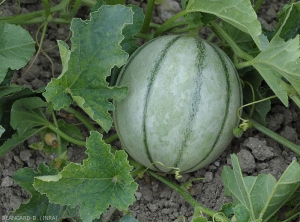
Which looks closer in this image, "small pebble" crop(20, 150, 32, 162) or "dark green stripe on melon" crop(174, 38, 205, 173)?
"dark green stripe on melon" crop(174, 38, 205, 173)

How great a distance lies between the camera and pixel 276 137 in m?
2.07

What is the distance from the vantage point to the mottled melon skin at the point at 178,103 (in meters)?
1.84

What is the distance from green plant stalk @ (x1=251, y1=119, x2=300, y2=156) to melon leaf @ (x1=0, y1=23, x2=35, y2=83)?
34.2 inches

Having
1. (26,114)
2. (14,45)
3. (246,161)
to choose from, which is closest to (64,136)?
(26,114)

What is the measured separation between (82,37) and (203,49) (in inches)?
16.4

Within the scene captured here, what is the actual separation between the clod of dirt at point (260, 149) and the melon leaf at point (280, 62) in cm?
29

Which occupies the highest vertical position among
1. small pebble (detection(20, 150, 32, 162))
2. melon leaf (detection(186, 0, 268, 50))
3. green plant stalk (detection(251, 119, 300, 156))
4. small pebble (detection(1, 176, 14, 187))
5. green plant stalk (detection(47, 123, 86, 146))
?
melon leaf (detection(186, 0, 268, 50))

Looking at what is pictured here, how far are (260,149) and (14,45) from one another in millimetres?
984

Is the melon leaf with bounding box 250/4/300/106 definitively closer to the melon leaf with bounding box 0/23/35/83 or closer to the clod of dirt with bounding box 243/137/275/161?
the clod of dirt with bounding box 243/137/275/161

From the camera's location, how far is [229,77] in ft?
6.30

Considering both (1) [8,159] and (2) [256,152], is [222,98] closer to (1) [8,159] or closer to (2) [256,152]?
(2) [256,152]

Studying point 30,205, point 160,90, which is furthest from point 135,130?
point 30,205

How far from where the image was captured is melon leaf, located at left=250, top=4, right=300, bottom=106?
169 cm

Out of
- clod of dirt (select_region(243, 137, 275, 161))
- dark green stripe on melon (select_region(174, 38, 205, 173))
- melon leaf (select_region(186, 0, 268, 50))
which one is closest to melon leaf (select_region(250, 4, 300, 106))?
melon leaf (select_region(186, 0, 268, 50))
